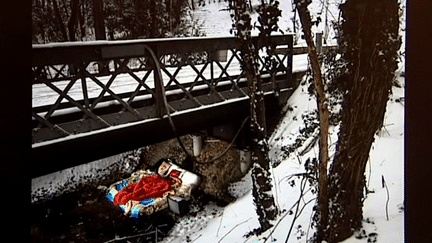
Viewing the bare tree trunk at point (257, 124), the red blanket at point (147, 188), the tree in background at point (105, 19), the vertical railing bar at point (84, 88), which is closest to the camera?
the bare tree trunk at point (257, 124)

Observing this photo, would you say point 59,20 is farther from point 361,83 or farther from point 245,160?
point 361,83

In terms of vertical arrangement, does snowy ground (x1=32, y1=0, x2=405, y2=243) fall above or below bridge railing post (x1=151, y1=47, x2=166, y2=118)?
Result: below

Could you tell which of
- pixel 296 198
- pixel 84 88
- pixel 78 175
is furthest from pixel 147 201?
pixel 296 198

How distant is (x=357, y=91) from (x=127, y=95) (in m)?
1.66

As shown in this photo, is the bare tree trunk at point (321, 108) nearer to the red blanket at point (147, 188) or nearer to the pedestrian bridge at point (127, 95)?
the pedestrian bridge at point (127, 95)

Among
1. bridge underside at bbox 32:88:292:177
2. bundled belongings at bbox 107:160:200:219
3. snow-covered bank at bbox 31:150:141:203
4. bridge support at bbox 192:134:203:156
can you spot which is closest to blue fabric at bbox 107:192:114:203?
bundled belongings at bbox 107:160:200:219

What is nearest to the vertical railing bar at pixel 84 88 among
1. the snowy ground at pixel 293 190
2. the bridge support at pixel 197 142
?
the snowy ground at pixel 293 190

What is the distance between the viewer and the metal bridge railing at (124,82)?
6.38 feet

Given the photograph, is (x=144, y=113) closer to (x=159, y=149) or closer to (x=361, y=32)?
(x=159, y=149)

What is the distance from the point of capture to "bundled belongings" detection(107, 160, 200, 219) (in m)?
3.06

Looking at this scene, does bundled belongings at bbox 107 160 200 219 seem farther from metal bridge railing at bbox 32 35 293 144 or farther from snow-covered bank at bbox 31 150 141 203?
metal bridge railing at bbox 32 35 293 144

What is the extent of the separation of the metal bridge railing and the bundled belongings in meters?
0.78

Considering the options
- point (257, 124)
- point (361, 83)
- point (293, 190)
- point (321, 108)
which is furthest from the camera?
point (293, 190)

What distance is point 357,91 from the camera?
52.0 inches
